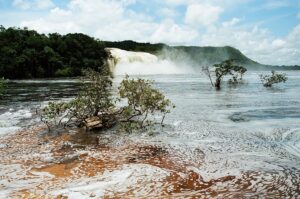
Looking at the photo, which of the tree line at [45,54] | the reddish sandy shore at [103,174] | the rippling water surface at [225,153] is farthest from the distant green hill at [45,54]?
the reddish sandy shore at [103,174]

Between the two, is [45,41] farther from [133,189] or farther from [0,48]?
[133,189]

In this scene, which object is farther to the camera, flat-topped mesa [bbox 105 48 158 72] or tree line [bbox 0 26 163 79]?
flat-topped mesa [bbox 105 48 158 72]

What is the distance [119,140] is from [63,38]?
121938 mm

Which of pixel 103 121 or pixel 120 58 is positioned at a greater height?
pixel 120 58

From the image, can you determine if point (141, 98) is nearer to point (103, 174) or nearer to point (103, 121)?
point (103, 121)

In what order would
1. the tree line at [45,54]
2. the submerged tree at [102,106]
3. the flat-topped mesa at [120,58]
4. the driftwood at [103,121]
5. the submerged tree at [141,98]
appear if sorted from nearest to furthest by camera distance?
1. the driftwood at [103,121]
2. the submerged tree at [102,106]
3. the submerged tree at [141,98]
4. the tree line at [45,54]
5. the flat-topped mesa at [120,58]

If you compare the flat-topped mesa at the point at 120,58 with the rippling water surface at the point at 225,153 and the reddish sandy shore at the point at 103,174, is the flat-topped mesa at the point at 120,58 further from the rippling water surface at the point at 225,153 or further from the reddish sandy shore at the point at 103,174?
the reddish sandy shore at the point at 103,174

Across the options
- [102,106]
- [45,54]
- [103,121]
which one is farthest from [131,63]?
[103,121]

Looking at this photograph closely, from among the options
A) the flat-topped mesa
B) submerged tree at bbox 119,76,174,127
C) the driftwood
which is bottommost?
the driftwood

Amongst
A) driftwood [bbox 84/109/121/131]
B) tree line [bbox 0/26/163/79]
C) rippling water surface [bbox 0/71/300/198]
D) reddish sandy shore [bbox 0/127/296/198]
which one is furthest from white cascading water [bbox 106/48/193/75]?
reddish sandy shore [bbox 0/127/296/198]

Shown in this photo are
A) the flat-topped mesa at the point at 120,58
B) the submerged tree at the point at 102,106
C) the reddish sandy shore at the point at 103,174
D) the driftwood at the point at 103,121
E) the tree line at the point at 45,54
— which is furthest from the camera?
the flat-topped mesa at the point at 120,58

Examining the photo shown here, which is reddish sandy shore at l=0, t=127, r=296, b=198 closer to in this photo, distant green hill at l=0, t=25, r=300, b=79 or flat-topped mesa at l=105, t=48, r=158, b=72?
distant green hill at l=0, t=25, r=300, b=79

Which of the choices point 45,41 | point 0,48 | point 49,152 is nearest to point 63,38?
point 45,41

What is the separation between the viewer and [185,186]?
39.9ft
